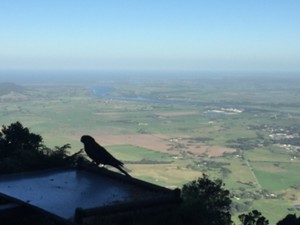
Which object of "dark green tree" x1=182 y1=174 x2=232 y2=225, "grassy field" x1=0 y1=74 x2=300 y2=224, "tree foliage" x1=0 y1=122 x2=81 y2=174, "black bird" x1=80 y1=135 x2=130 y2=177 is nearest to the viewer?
"black bird" x1=80 y1=135 x2=130 y2=177

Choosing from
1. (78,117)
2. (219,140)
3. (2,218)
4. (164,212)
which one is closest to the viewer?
(2,218)

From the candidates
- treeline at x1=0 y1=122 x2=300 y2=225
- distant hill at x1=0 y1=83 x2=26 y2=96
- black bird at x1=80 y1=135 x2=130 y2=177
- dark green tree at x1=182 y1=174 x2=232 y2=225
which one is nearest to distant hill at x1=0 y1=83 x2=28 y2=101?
distant hill at x1=0 y1=83 x2=26 y2=96

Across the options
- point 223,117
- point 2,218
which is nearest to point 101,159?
point 2,218

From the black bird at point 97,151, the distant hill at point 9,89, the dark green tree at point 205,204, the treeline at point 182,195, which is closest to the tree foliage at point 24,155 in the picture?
the treeline at point 182,195

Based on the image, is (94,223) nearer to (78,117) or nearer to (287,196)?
(287,196)

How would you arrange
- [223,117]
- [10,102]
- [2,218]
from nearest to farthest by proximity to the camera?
[2,218] < [223,117] < [10,102]

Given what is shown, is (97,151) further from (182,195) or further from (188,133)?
(188,133)

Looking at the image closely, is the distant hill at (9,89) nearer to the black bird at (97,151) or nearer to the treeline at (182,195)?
the treeline at (182,195)

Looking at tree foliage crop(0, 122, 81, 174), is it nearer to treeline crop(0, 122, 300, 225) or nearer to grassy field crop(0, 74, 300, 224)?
treeline crop(0, 122, 300, 225)
